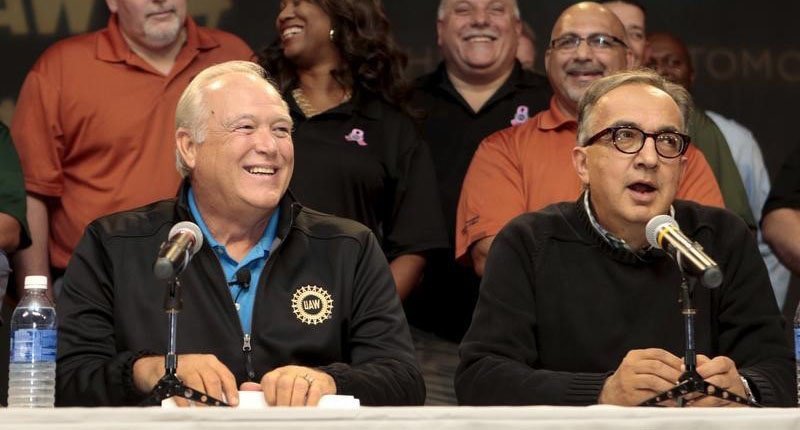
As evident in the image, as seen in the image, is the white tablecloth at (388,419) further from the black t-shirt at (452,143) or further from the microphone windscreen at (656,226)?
the black t-shirt at (452,143)

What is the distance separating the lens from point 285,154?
13.1 ft

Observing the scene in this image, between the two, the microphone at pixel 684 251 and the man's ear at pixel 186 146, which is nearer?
the microphone at pixel 684 251

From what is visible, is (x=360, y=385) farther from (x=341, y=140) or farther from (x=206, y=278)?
(x=341, y=140)

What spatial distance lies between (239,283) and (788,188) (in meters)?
2.15

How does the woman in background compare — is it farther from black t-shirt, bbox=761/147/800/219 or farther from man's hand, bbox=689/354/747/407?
man's hand, bbox=689/354/747/407

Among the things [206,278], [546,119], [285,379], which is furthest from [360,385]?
[546,119]

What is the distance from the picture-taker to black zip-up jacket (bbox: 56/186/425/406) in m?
3.81

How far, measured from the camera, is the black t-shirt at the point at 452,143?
5.48 m

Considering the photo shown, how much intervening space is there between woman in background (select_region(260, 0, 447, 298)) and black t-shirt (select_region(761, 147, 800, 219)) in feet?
3.67

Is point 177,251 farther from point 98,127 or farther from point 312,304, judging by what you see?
point 98,127

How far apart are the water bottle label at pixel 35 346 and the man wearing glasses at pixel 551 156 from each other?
5.88 feet

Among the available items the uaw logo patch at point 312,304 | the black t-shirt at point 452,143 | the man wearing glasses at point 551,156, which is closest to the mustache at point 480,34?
the black t-shirt at point 452,143

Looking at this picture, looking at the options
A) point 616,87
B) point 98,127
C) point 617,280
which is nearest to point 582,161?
point 616,87

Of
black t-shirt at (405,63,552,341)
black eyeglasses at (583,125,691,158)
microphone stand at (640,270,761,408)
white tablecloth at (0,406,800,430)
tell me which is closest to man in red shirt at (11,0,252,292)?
black t-shirt at (405,63,552,341)
